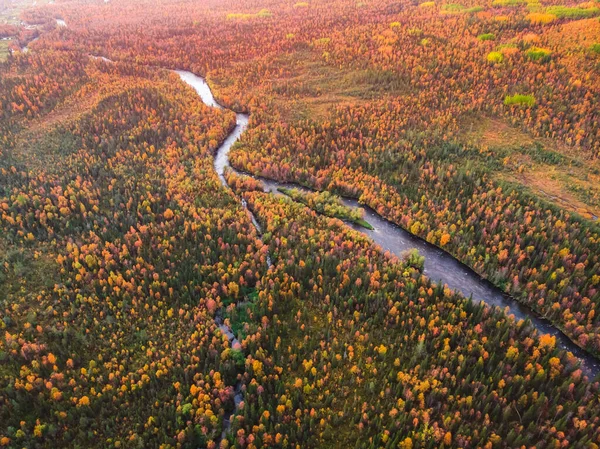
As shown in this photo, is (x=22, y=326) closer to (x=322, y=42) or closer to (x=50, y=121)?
(x=50, y=121)

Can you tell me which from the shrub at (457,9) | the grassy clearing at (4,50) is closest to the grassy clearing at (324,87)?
the shrub at (457,9)

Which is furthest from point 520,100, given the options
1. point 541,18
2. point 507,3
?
point 507,3

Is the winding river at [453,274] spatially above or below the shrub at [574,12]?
below

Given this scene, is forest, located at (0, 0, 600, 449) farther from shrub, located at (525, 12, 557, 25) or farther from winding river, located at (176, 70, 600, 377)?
shrub, located at (525, 12, 557, 25)

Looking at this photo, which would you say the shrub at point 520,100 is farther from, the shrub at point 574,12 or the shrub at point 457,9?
the shrub at point 457,9

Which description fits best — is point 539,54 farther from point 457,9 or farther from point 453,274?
point 453,274

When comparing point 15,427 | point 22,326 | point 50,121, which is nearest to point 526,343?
point 15,427

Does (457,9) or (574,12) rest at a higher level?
(457,9)
